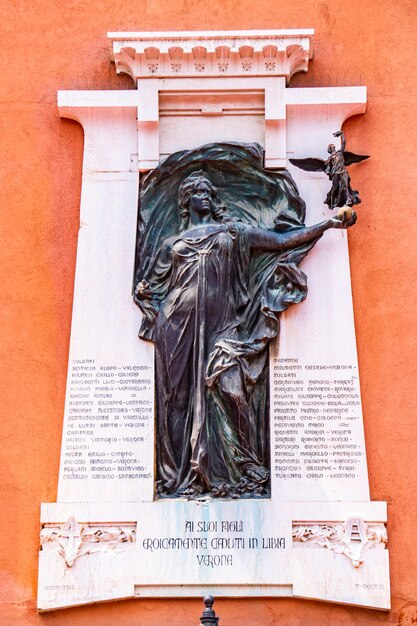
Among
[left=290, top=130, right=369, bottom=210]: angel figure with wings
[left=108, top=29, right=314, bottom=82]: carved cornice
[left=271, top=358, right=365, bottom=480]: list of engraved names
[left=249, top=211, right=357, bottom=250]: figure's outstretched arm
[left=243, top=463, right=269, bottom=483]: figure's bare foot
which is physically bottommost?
[left=243, top=463, right=269, bottom=483]: figure's bare foot

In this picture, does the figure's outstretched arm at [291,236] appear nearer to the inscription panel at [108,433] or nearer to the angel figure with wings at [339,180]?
the angel figure with wings at [339,180]

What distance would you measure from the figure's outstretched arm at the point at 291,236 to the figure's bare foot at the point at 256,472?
163 cm

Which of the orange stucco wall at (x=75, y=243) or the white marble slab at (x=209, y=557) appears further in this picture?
the orange stucco wall at (x=75, y=243)

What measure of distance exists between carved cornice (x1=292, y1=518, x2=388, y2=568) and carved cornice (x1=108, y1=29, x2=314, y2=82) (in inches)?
135

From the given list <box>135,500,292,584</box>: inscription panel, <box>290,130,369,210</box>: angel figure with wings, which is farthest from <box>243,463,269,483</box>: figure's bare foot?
<box>290,130,369,210</box>: angel figure with wings

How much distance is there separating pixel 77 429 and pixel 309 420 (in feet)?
5.43

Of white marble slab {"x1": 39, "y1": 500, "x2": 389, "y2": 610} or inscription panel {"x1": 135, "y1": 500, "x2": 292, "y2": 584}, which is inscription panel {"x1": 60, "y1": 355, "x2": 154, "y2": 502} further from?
inscription panel {"x1": 135, "y1": 500, "x2": 292, "y2": 584}

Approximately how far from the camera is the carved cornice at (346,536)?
12047 millimetres

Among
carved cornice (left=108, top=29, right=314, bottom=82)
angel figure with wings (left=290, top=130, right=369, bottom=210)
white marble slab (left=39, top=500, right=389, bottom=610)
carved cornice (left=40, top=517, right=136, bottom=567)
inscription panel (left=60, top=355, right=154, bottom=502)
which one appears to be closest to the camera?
white marble slab (left=39, top=500, right=389, bottom=610)

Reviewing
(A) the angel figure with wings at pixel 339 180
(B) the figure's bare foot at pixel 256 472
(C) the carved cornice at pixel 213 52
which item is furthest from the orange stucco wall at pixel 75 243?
(B) the figure's bare foot at pixel 256 472

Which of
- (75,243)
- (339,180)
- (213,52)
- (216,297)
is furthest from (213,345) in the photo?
(213,52)

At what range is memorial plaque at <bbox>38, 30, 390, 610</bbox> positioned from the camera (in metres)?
12.1

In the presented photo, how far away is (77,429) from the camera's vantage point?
40.8 ft

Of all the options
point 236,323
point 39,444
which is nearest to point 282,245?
point 236,323
